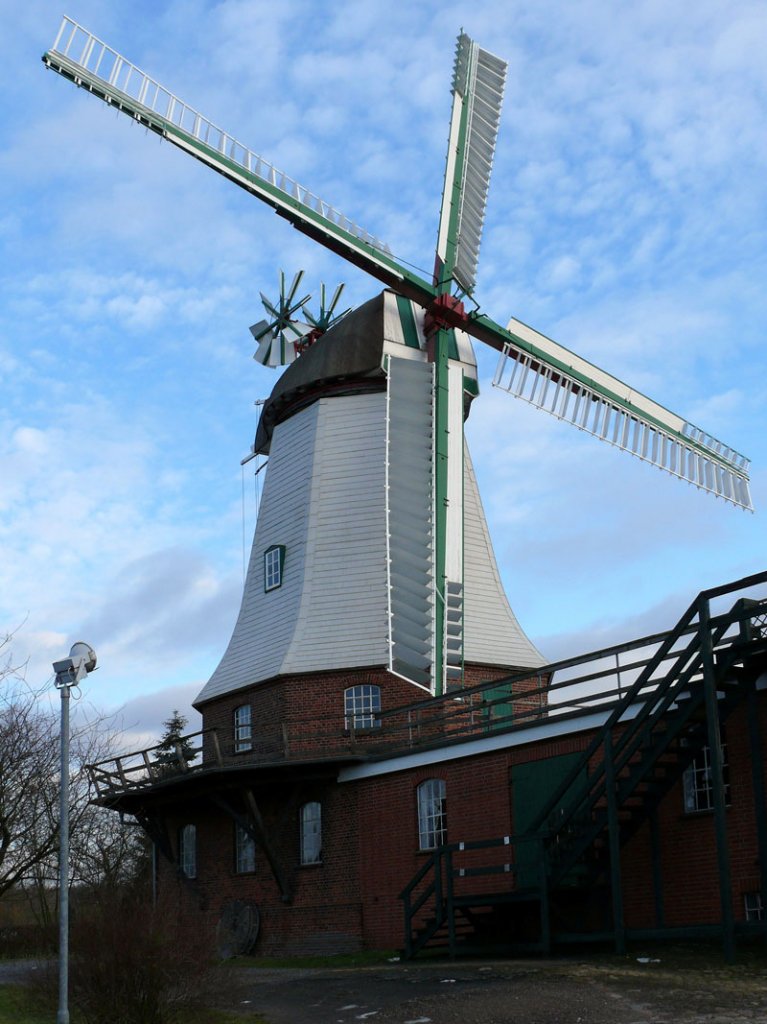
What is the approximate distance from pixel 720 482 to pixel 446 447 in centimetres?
648

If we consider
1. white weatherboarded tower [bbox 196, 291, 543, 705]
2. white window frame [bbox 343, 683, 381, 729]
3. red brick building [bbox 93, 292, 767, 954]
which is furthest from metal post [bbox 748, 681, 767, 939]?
white window frame [bbox 343, 683, 381, 729]

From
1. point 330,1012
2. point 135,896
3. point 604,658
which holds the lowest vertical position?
point 330,1012

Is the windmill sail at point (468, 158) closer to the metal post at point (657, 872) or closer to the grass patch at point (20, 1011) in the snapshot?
the metal post at point (657, 872)

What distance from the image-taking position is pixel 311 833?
77.4 ft

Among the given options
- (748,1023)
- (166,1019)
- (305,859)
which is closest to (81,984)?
(166,1019)

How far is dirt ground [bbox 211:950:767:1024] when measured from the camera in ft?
38.1

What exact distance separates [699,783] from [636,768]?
4.06 feet

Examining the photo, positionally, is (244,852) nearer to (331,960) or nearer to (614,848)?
(331,960)

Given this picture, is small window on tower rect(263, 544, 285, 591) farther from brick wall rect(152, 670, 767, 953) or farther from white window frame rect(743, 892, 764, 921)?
white window frame rect(743, 892, 764, 921)

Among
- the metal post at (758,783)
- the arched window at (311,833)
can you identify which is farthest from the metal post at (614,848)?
the arched window at (311,833)

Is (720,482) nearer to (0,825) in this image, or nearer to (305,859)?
(305,859)

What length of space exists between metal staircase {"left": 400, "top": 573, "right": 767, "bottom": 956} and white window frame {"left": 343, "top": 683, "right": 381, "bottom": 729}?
6.27 m

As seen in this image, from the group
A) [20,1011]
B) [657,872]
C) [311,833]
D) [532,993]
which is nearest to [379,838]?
[311,833]

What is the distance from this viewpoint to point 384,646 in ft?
78.9
